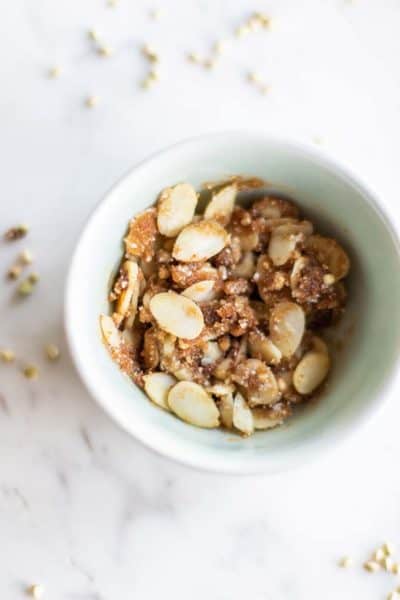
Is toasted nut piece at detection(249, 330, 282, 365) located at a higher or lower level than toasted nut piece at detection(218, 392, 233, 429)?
higher

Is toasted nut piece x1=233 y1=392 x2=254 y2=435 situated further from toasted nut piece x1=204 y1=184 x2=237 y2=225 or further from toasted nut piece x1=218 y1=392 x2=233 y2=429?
toasted nut piece x1=204 y1=184 x2=237 y2=225

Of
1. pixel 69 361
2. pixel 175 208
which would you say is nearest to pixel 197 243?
pixel 175 208

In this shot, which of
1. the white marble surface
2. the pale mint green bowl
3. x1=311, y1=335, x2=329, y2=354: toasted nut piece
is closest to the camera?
the pale mint green bowl

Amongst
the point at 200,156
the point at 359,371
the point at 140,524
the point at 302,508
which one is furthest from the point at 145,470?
the point at 200,156

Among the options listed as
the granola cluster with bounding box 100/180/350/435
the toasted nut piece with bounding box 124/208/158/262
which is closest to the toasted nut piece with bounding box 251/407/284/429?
the granola cluster with bounding box 100/180/350/435

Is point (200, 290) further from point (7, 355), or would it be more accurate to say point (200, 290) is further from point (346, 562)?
point (346, 562)

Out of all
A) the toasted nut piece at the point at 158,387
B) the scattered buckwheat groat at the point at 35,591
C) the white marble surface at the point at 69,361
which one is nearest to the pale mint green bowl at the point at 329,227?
the toasted nut piece at the point at 158,387
